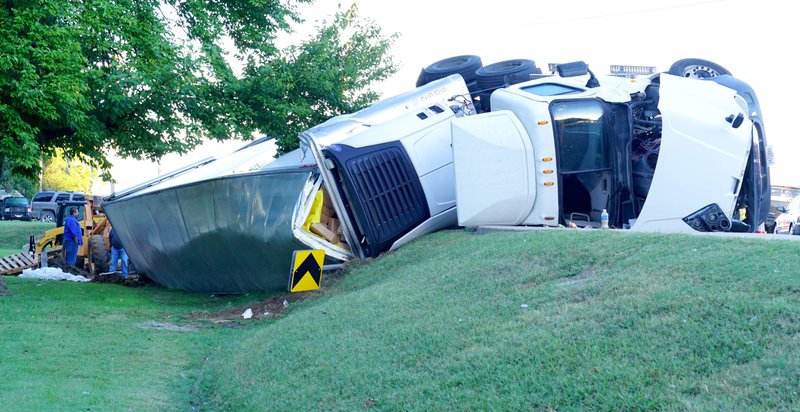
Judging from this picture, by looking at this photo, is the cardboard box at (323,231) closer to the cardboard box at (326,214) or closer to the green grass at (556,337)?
the cardboard box at (326,214)

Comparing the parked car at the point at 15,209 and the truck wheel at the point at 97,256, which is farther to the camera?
the parked car at the point at 15,209

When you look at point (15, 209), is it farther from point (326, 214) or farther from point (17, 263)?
point (326, 214)

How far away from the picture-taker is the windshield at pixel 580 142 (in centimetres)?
1496

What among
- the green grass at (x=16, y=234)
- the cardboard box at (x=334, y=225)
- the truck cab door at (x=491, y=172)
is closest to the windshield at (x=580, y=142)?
the truck cab door at (x=491, y=172)

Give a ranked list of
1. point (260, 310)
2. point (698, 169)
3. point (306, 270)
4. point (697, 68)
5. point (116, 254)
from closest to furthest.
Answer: point (306, 270) → point (698, 169) → point (260, 310) → point (697, 68) → point (116, 254)

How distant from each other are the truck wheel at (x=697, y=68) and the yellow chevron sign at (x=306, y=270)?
27.9ft

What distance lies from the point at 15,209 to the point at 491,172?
49.5 m

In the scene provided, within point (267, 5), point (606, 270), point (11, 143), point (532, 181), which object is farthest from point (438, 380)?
point (267, 5)

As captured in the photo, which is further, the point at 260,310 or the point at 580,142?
the point at 580,142

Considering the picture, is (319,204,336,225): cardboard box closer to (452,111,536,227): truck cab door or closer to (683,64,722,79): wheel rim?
(452,111,536,227): truck cab door

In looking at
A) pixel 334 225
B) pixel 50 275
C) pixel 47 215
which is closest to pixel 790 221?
pixel 334 225

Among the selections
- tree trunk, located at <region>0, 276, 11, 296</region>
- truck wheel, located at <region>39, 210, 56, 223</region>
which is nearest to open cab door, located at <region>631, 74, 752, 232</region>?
tree trunk, located at <region>0, 276, 11, 296</region>

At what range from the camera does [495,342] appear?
708 cm

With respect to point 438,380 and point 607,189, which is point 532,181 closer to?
point 607,189
